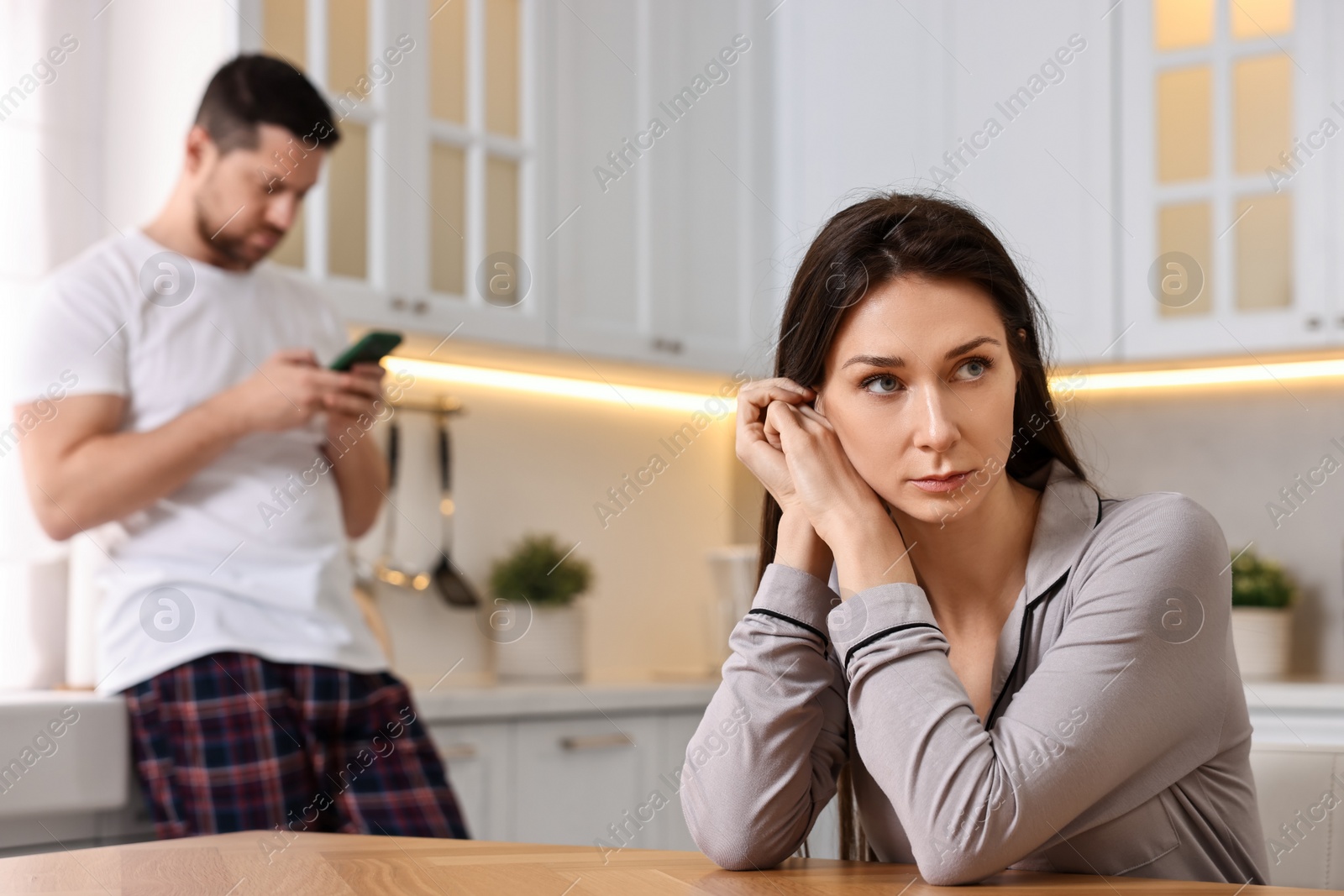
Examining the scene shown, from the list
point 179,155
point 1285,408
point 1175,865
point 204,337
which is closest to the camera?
point 1175,865

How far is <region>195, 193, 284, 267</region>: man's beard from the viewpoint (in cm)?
195

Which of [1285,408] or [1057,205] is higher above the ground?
[1057,205]

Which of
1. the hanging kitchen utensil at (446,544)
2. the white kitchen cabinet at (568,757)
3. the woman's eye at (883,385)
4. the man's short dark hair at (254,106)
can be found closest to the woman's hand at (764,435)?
the woman's eye at (883,385)

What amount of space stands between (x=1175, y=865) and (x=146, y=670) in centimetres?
130

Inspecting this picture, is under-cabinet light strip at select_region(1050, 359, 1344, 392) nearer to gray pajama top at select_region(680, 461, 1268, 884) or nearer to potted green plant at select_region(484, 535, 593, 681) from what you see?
potted green plant at select_region(484, 535, 593, 681)

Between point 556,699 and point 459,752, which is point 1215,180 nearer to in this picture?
point 556,699

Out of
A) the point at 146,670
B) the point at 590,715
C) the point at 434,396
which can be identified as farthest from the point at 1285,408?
the point at 146,670

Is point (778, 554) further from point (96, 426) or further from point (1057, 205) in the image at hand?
point (1057, 205)

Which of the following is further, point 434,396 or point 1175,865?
point 434,396

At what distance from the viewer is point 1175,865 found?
1.13 metres

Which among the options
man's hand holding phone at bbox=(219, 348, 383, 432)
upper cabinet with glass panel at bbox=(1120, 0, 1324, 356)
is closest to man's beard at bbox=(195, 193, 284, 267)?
man's hand holding phone at bbox=(219, 348, 383, 432)

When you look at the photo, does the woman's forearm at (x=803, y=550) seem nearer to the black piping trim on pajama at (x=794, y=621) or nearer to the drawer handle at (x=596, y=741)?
the black piping trim on pajama at (x=794, y=621)

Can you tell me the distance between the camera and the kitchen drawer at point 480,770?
2512 millimetres

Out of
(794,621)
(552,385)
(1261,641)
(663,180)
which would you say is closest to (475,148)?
(663,180)
